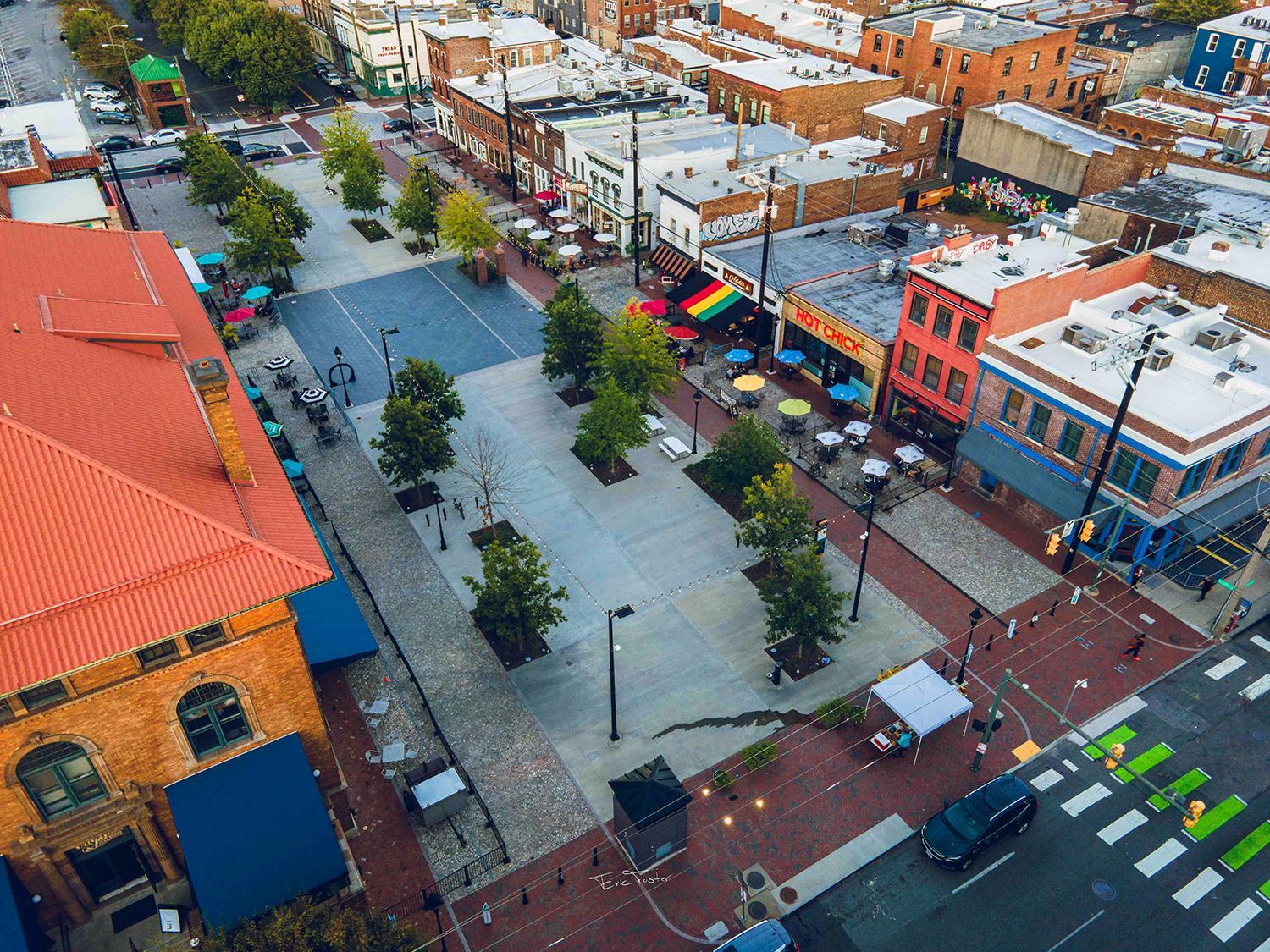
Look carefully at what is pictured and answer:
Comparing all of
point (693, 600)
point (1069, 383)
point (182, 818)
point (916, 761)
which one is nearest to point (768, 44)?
point (1069, 383)

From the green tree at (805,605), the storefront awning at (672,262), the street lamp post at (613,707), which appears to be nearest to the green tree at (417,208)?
the storefront awning at (672,262)

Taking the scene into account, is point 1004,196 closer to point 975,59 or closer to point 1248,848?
point 975,59

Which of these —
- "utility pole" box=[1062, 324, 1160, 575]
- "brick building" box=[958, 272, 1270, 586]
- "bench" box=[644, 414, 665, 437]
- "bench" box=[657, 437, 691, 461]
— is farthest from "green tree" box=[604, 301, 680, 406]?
"utility pole" box=[1062, 324, 1160, 575]

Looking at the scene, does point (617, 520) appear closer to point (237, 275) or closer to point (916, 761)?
point (916, 761)

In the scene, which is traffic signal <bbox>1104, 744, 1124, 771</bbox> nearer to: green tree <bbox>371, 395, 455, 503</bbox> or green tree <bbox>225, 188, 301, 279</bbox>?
green tree <bbox>371, 395, 455, 503</bbox>

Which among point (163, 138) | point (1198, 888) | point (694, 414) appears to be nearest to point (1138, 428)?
point (1198, 888)

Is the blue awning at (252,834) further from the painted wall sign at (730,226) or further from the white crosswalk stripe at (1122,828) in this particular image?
the painted wall sign at (730,226)
